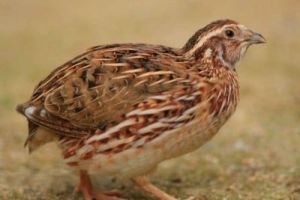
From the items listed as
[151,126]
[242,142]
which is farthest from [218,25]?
[242,142]

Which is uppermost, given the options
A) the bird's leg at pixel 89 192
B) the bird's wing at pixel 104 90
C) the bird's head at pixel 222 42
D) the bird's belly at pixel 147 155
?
the bird's head at pixel 222 42

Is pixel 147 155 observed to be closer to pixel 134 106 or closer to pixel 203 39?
pixel 134 106

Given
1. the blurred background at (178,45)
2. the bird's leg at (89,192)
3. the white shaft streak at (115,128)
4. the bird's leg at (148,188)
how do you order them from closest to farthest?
the white shaft streak at (115,128), the bird's leg at (148,188), the bird's leg at (89,192), the blurred background at (178,45)

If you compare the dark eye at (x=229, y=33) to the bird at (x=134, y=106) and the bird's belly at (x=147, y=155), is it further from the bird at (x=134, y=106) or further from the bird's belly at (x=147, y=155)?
the bird's belly at (x=147, y=155)

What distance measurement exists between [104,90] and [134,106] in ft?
0.99

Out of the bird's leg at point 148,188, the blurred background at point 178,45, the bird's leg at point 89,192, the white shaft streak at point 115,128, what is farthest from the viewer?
the blurred background at point 178,45

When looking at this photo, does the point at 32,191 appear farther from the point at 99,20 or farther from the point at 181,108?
the point at 99,20

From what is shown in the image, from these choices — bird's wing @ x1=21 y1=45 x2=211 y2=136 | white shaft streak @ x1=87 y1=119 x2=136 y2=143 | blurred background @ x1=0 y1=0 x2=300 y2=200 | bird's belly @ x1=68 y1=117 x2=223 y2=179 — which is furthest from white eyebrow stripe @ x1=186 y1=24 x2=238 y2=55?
blurred background @ x1=0 y1=0 x2=300 y2=200

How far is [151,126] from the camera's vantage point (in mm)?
6047

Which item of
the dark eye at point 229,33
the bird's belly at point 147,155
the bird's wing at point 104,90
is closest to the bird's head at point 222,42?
the dark eye at point 229,33

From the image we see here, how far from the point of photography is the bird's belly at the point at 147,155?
6070 mm

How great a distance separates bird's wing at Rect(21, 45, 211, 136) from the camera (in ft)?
20.1

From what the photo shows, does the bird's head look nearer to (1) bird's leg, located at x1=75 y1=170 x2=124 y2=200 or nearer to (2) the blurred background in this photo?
(2) the blurred background

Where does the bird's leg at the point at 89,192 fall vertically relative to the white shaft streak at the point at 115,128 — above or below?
below
